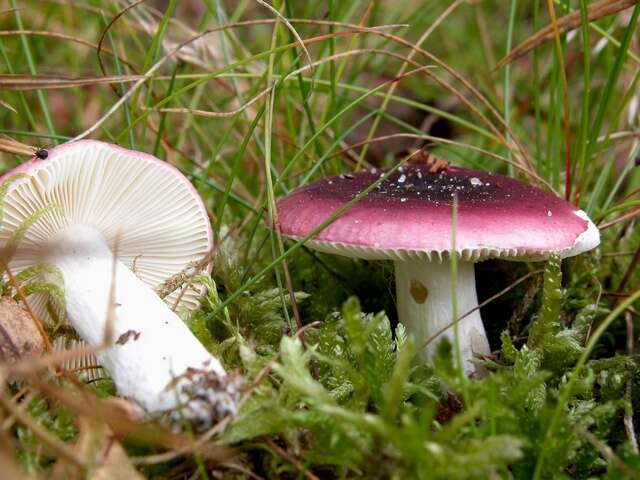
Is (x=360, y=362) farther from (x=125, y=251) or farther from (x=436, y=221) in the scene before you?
(x=125, y=251)

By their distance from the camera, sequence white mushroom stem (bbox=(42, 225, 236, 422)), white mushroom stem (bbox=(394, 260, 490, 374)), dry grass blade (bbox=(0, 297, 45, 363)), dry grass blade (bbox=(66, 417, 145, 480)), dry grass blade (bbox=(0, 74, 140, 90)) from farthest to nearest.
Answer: white mushroom stem (bbox=(394, 260, 490, 374)), dry grass blade (bbox=(0, 74, 140, 90)), dry grass blade (bbox=(0, 297, 45, 363)), white mushroom stem (bbox=(42, 225, 236, 422)), dry grass blade (bbox=(66, 417, 145, 480))

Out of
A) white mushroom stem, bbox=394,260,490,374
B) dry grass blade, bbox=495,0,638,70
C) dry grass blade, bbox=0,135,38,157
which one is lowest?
white mushroom stem, bbox=394,260,490,374

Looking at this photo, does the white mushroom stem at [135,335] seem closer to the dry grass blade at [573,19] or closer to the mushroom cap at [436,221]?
the mushroom cap at [436,221]

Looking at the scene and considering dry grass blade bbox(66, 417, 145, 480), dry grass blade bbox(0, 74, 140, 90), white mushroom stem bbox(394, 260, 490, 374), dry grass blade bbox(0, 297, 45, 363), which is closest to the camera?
dry grass blade bbox(66, 417, 145, 480)

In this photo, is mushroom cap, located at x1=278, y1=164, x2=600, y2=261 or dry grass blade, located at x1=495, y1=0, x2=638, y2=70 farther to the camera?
dry grass blade, located at x1=495, y1=0, x2=638, y2=70

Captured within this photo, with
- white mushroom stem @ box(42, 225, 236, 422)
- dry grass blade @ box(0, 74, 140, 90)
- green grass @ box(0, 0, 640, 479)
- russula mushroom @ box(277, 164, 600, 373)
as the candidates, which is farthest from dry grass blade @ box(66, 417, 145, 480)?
dry grass blade @ box(0, 74, 140, 90)

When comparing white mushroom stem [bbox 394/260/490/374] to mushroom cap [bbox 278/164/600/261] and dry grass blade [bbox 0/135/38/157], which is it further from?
dry grass blade [bbox 0/135/38/157]

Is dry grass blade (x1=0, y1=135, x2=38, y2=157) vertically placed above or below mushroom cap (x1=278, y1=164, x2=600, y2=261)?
above
